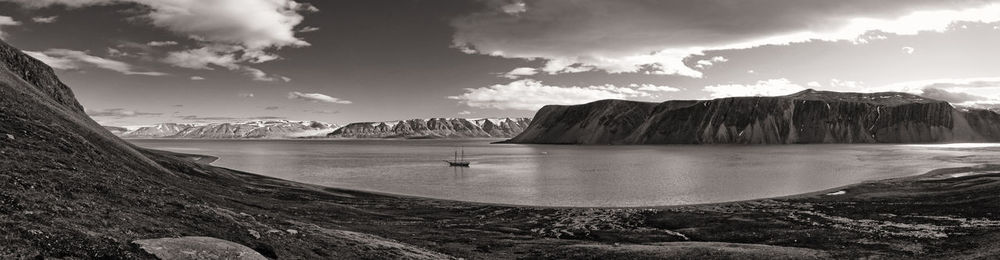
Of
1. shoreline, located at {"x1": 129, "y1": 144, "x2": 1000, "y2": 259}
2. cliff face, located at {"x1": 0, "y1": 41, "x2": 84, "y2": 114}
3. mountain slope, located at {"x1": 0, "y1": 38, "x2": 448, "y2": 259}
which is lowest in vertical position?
shoreline, located at {"x1": 129, "y1": 144, "x2": 1000, "y2": 259}

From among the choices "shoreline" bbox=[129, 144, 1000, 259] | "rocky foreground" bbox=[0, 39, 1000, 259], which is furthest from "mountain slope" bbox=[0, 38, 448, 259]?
"shoreline" bbox=[129, 144, 1000, 259]

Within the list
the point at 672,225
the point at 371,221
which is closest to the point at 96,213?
the point at 371,221

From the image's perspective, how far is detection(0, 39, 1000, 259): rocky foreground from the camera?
16.0 metres

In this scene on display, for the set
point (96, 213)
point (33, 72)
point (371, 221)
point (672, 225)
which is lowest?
point (672, 225)

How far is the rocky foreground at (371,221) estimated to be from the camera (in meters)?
16.0

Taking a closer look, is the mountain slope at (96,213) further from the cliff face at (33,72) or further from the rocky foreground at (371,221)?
the cliff face at (33,72)

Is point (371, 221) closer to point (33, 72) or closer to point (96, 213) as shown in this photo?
point (96, 213)

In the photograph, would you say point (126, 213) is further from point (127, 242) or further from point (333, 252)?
point (333, 252)

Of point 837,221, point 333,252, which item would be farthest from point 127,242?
point 837,221

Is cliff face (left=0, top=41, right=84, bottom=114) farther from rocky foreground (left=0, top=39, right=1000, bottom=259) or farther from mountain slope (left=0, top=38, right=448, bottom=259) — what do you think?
mountain slope (left=0, top=38, right=448, bottom=259)

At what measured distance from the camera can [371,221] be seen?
37.8 metres

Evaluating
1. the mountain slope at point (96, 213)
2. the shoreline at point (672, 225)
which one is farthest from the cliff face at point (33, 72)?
the mountain slope at point (96, 213)

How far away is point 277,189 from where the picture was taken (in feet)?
184

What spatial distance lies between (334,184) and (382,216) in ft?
116
